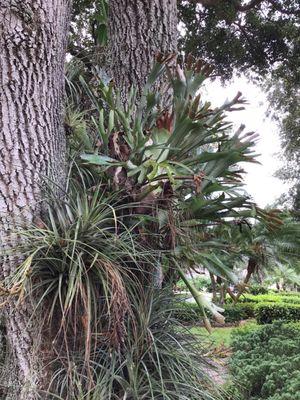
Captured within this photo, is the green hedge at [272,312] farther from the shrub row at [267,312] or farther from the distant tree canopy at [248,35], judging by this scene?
the distant tree canopy at [248,35]

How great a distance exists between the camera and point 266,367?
4.60 metres

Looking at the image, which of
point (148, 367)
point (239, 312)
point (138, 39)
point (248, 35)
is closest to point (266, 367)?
point (148, 367)

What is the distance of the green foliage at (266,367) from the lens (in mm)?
3974

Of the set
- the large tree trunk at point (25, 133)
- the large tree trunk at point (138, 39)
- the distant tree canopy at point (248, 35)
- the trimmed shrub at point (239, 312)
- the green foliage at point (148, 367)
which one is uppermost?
the distant tree canopy at point (248, 35)

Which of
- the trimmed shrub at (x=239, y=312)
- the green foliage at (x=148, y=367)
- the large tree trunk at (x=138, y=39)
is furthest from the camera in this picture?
the trimmed shrub at (x=239, y=312)

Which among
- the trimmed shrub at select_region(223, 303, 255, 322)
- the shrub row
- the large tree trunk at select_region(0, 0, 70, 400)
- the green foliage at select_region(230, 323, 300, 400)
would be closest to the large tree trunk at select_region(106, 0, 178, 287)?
the large tree trunk at select_region(0, 0, 70, 400)

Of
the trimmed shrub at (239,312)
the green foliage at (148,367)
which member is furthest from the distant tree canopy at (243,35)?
the trimmed shrub at (239,312)

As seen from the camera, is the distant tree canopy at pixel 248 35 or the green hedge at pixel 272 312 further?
the green hedge at pixel 272 312

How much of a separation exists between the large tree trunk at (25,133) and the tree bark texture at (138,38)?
95 cm

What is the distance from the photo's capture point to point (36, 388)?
215cm

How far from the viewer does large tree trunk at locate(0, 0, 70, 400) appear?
2.21 meters

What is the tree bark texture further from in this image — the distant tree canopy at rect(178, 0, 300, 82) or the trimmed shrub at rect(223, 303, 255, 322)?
the trimmed shrub at rect(223, 303, 255, 322)

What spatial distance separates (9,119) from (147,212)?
932 mm

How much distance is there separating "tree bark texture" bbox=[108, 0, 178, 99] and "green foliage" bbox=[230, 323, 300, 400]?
8.96 feet
